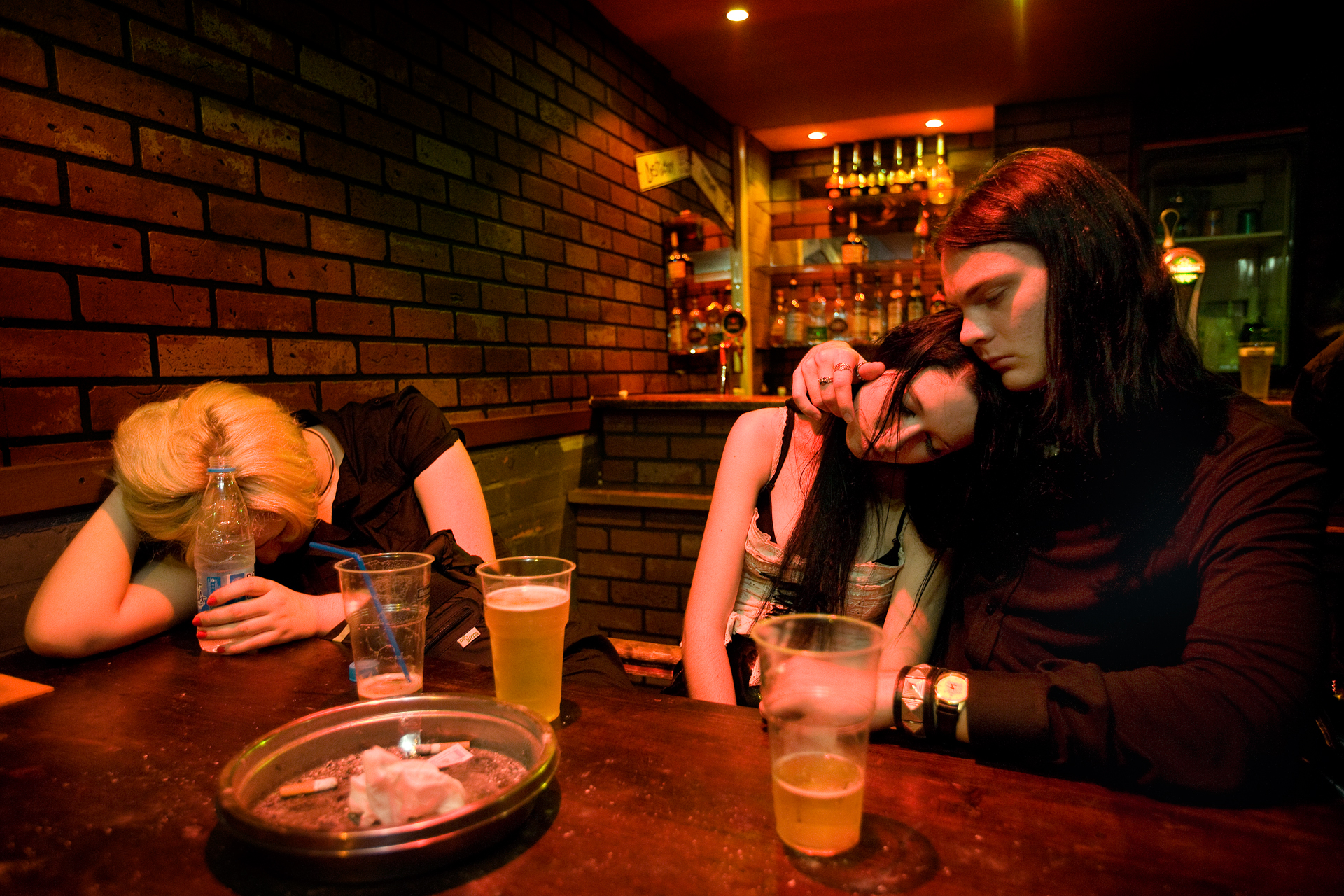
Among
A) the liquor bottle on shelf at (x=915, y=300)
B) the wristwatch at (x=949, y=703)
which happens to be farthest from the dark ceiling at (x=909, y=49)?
the wristwatch at (x=949, y=703)

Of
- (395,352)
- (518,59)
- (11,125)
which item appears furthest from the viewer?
(518,59)

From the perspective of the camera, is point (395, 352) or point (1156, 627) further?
point (395, 352)

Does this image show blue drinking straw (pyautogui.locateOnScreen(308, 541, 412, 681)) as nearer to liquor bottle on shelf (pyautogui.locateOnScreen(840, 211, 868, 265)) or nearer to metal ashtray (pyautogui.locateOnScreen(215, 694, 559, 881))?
metal ashtray (pyautogui.locateOnScreen(215, 694, 559, 881))

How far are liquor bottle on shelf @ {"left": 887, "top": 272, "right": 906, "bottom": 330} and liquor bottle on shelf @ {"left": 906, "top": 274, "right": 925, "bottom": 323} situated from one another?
0.11 feet

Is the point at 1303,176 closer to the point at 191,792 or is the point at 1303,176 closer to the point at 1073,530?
the point at 1073,530

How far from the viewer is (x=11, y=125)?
144cm

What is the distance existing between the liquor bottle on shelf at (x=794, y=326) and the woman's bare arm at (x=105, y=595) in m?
4.38

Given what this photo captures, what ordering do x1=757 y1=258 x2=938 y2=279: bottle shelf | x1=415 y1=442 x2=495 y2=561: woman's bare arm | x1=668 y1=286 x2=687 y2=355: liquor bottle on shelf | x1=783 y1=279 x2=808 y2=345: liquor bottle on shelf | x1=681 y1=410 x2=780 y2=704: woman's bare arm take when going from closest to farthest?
x1=681 y1=410 x2=780 y2=704: woman's bare arm → x1=415 y1=442 x2=495 y2=561: woman's bare arm → x1=668 y1=286 x2=687 y2=355: liquor bottle on shelf → x1=757 y1=258 x2=938 y2=279: bottle shelf → x1=783 y1=279 x2=808 y2=345: liquor bottle on shelf

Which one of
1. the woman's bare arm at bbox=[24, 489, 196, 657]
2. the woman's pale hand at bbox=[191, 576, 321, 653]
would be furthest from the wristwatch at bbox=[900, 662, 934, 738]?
the woman's bare arm at bbox=[24, 489, 196, 657]

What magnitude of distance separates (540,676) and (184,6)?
1.81 metres

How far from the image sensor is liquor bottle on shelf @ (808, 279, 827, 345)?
17.1 feet

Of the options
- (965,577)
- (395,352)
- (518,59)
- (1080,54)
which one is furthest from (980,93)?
(965,577)

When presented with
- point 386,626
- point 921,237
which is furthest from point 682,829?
point 921,237

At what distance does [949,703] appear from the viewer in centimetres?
88
